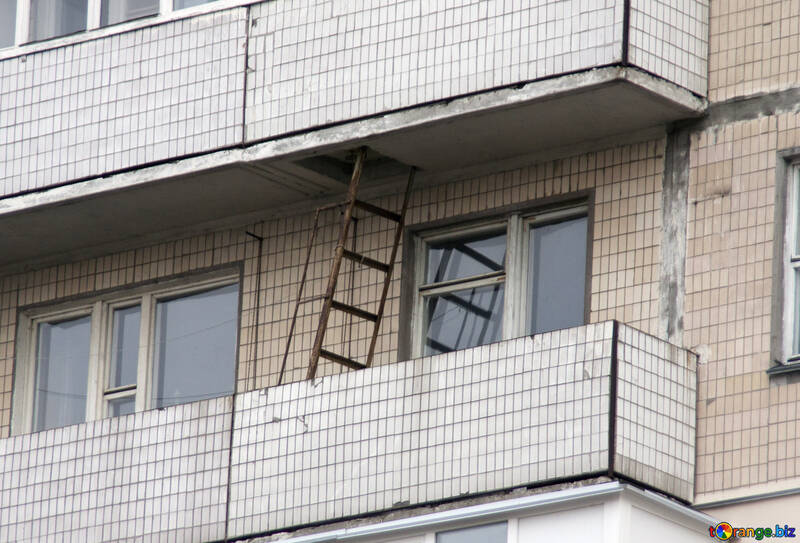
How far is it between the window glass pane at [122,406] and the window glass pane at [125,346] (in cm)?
14

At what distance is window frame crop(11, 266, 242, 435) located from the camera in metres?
20.2

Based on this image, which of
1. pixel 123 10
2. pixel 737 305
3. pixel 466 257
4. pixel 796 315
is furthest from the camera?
pixel 123 10

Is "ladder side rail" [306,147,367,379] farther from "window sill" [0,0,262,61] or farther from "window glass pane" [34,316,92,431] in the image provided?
"window glass pane" [34,316,92,431]

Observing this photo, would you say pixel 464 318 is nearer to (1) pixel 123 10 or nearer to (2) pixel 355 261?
(2) pixel 355 261

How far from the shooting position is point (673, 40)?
17.6 meters

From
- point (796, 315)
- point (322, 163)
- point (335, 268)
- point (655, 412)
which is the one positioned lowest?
point (655, 412)

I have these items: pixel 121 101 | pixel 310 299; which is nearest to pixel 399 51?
pixel 310 299

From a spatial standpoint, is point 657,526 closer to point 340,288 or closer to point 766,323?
point 766,323

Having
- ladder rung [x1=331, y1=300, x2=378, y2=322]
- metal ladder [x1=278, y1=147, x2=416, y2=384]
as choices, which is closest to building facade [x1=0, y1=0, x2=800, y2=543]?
metal ladder [x1=278, y1=147, x2=416, y2=384]

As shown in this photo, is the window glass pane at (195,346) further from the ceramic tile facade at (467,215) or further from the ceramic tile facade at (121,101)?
the ceramic tile facade at (121,101)

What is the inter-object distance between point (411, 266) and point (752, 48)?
321 centimetres

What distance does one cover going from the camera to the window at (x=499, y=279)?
18.3 metres

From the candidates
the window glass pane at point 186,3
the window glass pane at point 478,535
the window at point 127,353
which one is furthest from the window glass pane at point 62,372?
the window glass pane at point 478,535

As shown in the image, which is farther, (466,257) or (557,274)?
(466,257)
